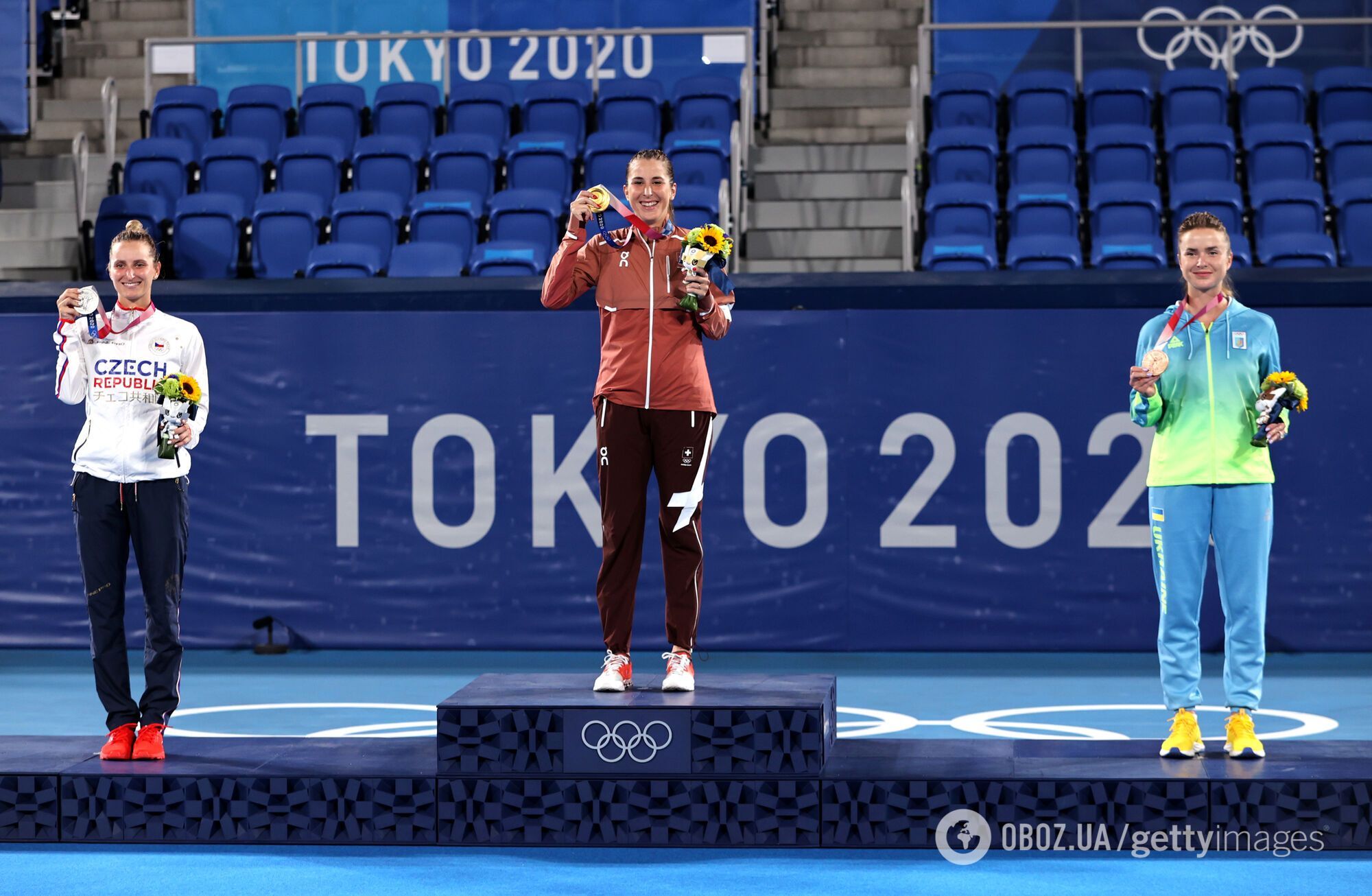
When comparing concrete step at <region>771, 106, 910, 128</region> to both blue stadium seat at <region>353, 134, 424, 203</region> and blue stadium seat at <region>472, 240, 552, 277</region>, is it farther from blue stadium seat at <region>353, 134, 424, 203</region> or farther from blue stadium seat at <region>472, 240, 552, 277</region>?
blue stadium seat at <region>472, 240, 552, 277</region>

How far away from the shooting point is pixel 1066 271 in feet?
28.4

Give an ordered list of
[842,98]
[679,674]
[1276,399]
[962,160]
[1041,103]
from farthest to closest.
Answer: [842,98] < [1041,103] < [962,160] < [679,674] < [1276,399]

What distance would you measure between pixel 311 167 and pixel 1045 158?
5345 millimetres

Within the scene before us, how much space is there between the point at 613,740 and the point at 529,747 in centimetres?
26

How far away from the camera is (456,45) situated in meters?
14.0

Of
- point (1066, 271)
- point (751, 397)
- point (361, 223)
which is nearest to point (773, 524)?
point (751, 397)

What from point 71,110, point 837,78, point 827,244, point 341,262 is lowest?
point 341,262

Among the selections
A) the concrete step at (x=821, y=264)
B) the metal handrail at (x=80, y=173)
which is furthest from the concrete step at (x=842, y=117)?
the metal handrail at (x=80, y=173)

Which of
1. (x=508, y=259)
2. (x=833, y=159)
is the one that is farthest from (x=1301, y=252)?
(x=508, y=259)

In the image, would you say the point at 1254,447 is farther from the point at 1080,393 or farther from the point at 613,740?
the point at 1080,393

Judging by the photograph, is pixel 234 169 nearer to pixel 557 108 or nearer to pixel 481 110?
pixel 481 110

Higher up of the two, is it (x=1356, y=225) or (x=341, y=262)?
(x=1356, y=225)

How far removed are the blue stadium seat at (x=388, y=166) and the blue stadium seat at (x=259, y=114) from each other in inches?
45.5

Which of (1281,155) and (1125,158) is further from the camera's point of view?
(1125,158)
